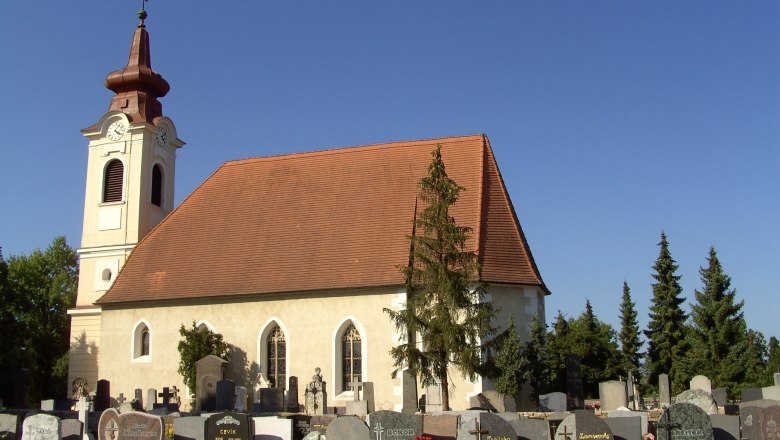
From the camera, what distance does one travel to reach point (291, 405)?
68.1 ft

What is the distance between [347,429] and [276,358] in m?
9.41

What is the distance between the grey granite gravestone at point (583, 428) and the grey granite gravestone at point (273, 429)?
193 inches

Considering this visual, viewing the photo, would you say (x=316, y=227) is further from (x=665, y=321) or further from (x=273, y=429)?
(x=665, y=321)

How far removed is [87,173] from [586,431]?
817 inches

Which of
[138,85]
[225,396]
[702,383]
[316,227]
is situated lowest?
[225,396]

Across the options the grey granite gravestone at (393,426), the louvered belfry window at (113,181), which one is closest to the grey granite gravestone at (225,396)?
the grey granite gravestone at (393,426)

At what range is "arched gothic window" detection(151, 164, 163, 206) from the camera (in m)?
28.5

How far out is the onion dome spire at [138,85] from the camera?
28.4 metres

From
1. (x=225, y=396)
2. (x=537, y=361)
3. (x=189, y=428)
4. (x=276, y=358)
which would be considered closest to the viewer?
(x=189, y=428)

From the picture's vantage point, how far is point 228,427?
14.4 meters

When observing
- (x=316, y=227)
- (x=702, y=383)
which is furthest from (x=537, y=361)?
(x=316, y=227)

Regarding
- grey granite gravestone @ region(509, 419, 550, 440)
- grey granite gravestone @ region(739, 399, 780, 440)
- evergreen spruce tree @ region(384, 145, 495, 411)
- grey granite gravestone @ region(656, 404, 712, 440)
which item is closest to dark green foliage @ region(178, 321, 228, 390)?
evergreen spruce tree @ region(384, 145, 495, 411)

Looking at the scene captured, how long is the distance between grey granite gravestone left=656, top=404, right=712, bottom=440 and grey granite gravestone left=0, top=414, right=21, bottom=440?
37.1 ft

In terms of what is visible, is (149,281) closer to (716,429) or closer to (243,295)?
(243,295)
